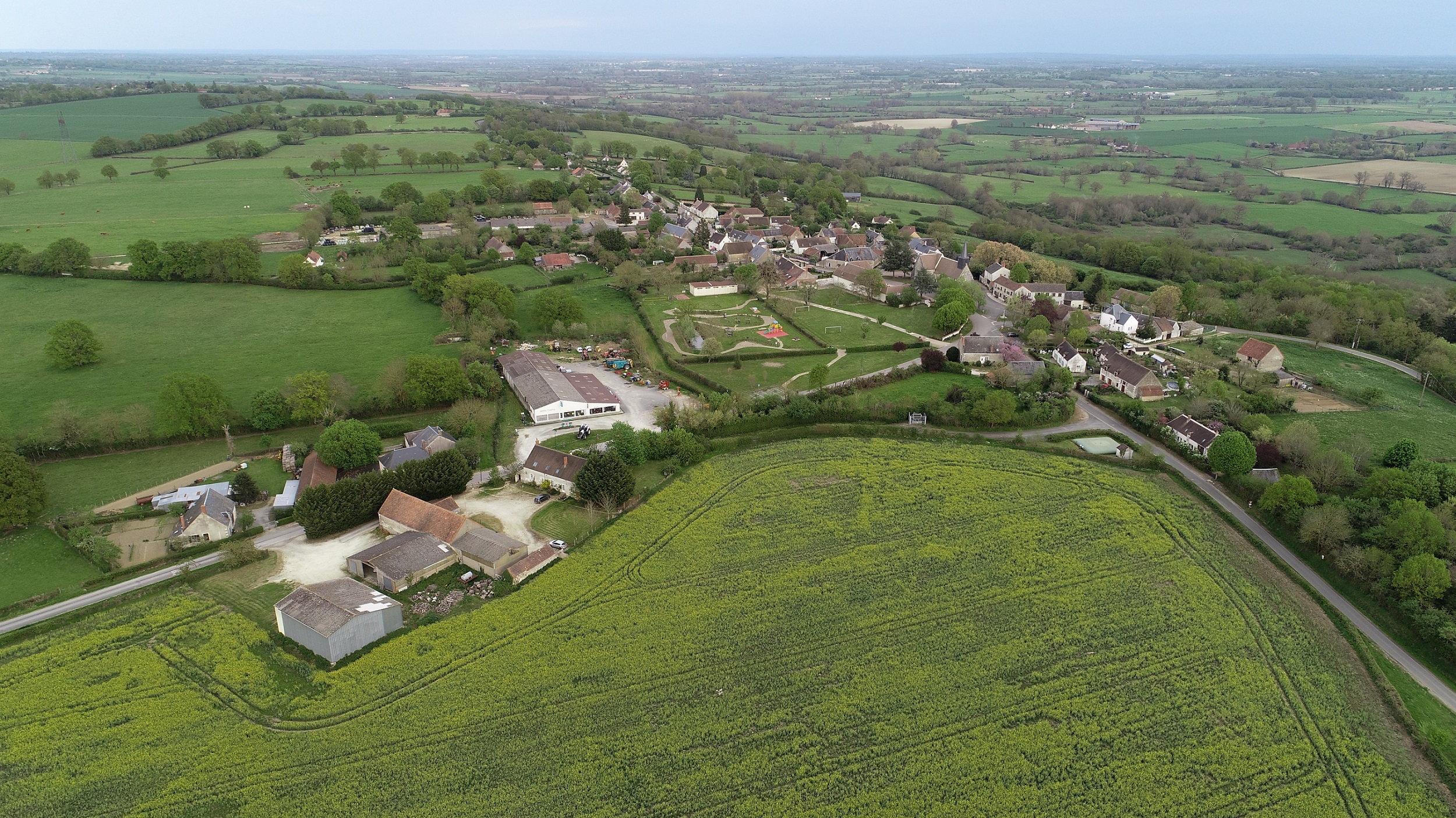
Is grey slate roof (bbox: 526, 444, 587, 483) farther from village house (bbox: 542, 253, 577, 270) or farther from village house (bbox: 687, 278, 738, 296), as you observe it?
village house (bbox: 542, 253, 577, 270)

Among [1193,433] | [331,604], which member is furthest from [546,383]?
[1193,433]

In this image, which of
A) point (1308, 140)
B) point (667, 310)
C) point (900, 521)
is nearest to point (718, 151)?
point (667, 310)

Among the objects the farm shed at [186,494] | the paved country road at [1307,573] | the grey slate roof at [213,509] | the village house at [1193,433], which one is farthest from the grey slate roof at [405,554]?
the village house at [1193,433]

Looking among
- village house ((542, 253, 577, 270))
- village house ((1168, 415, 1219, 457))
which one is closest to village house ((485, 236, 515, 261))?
village house ((542, 253, 577, 270))

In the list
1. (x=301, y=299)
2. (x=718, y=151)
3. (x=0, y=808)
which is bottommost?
(x=0, y=808)

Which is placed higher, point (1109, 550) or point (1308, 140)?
point (1308, 140)

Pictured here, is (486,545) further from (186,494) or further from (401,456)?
(186,494)

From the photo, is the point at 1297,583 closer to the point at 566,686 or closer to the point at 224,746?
the point at 566,686
